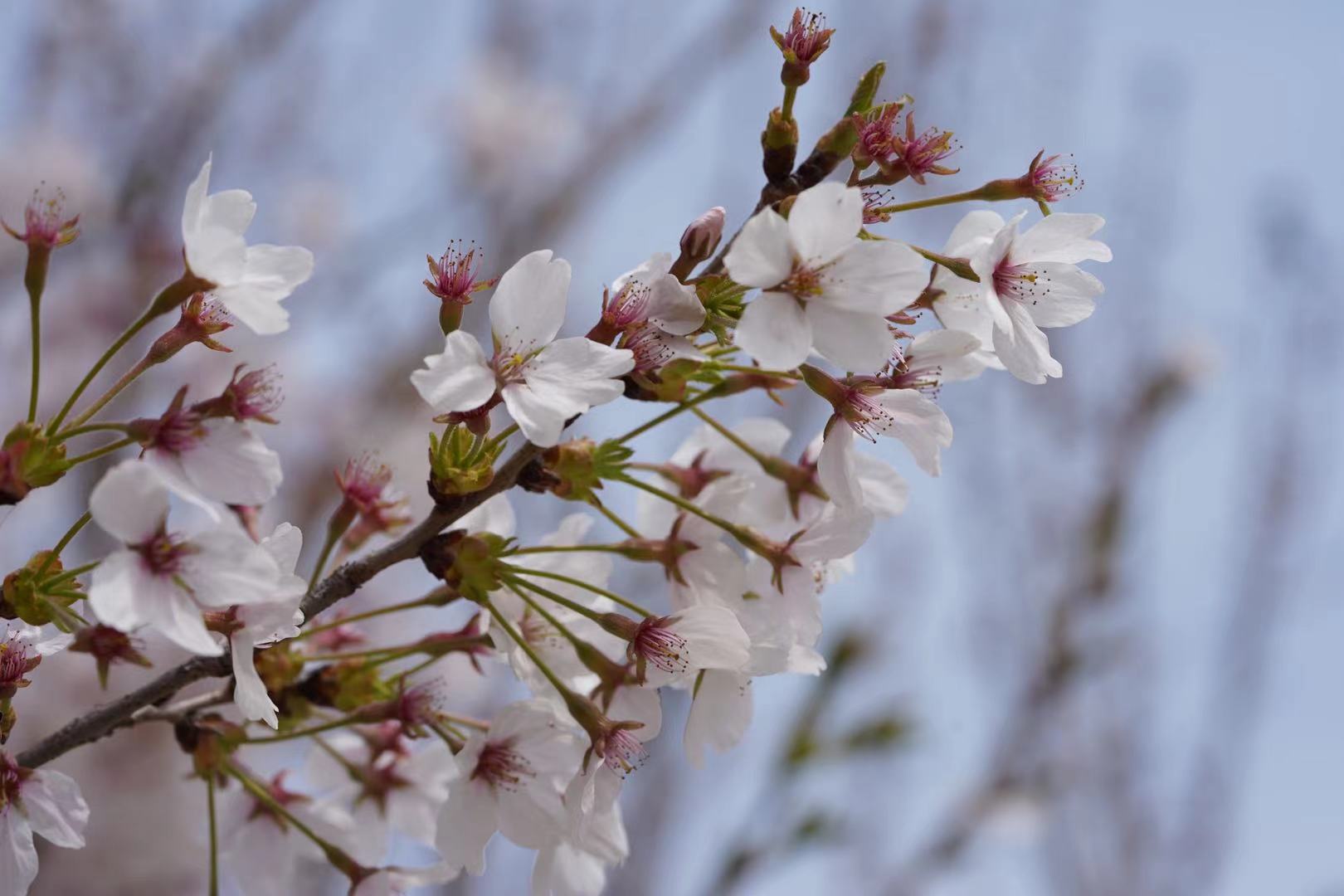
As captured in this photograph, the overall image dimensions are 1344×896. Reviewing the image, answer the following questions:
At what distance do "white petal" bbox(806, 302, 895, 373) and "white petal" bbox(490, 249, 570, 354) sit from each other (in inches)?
9.0

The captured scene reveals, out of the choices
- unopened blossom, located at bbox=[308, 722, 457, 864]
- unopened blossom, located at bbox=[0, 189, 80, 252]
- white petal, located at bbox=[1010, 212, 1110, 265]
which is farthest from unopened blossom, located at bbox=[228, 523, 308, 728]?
white petal, located at bbox=[1010, 212, 1110, 265]

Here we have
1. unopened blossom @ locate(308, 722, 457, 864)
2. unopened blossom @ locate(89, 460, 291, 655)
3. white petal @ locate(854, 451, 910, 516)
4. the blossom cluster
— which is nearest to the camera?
unopened blossom @ locate(89, 460, 291, 655)

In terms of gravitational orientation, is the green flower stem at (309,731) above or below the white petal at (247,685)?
above

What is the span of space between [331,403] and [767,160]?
14.6ft

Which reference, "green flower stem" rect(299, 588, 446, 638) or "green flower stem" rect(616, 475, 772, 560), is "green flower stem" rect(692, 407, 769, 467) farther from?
"green flower stem" rect(299, 588, 446, 638)

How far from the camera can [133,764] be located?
4.08 meters

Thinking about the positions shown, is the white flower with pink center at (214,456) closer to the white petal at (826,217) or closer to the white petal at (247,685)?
the white petal at (247,685)

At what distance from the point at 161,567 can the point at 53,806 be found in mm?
318

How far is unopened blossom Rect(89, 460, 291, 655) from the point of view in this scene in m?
0.87

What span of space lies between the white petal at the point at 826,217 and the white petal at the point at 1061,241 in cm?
23

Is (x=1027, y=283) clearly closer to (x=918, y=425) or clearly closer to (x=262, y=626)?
(x=918, y=425)

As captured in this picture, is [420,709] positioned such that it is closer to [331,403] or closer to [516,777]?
[516,777]

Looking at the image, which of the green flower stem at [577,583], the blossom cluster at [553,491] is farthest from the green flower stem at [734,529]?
the green flower stem at [577,583]

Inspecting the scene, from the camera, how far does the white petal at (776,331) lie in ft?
3.32
